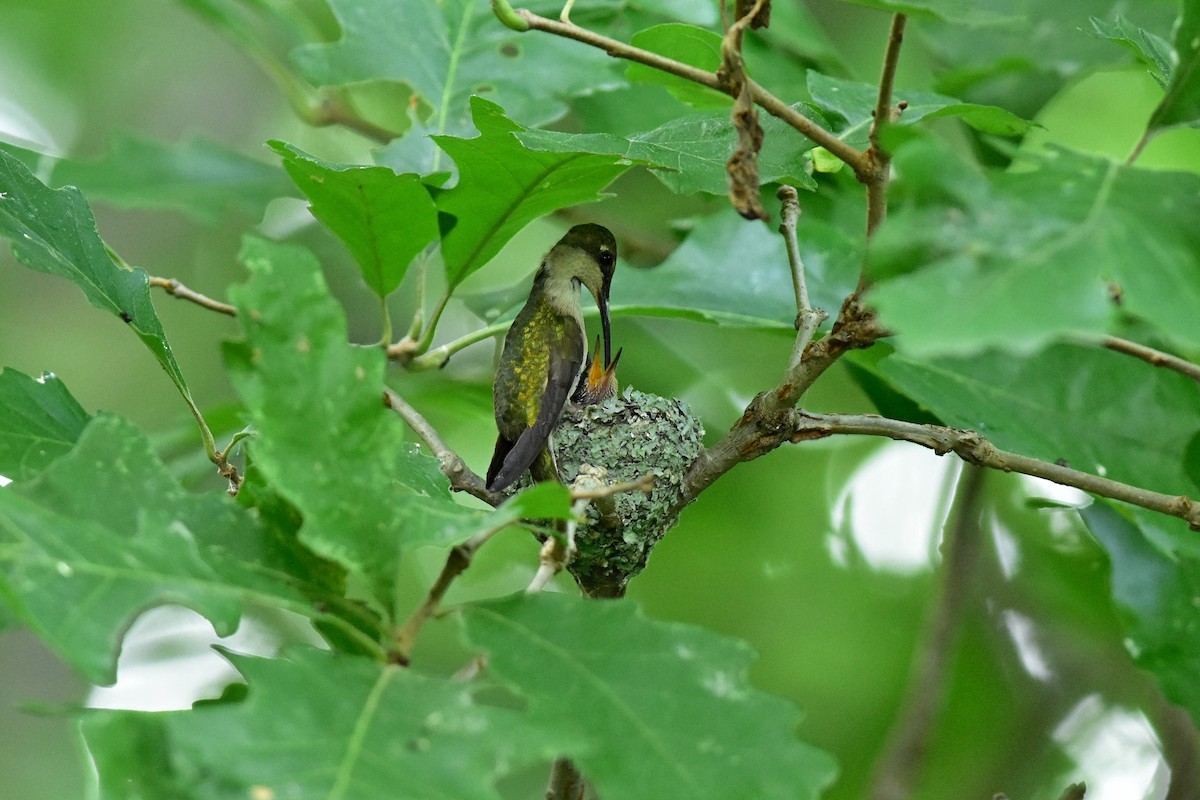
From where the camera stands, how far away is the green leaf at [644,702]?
149 cm

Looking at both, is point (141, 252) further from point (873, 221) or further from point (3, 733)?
point (873, 221)

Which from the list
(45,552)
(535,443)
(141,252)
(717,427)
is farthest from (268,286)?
(141,252)

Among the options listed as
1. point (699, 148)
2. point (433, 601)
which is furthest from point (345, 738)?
point (699, 148)

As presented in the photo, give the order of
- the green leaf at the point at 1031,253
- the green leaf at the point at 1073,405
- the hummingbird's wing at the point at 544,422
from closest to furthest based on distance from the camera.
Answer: the green leaf at the point at 1031,253
the green leaf at the point at 1073,405
the hummingbird's wing at the point at 544,422

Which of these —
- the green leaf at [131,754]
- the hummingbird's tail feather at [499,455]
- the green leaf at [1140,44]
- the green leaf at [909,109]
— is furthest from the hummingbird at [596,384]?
the green leaf at [131,754]

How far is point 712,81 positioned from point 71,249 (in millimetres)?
1361

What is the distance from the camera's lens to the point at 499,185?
2.61m

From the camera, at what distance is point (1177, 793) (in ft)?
10.4

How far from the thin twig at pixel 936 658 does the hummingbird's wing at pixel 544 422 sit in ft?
4.26

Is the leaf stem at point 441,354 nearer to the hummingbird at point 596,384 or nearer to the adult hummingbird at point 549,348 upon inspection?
the adult hummingbird at point 549,348

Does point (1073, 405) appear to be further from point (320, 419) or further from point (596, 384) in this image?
point (320, 419)

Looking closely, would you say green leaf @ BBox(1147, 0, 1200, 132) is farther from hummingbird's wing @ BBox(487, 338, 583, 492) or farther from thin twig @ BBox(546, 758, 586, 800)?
hummingbird's wing @ BBox(487, 338, 583, 492)

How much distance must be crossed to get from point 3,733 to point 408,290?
3.86 m

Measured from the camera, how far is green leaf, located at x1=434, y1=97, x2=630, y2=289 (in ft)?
7.97
